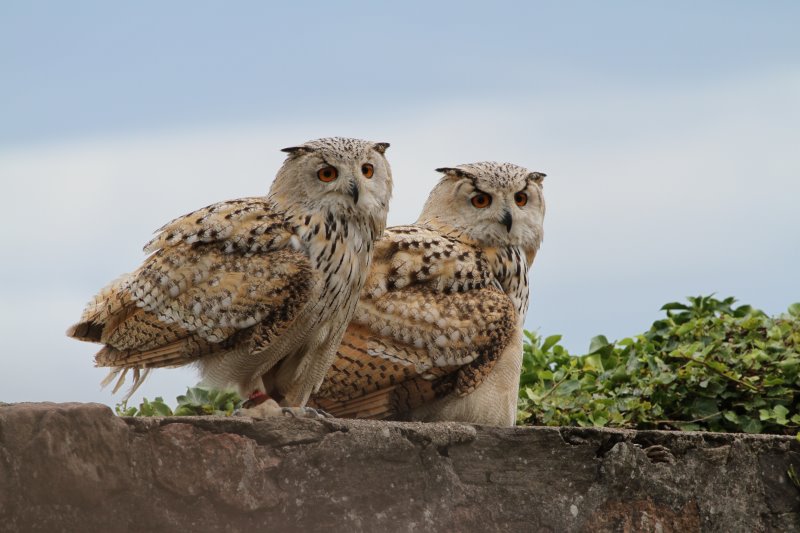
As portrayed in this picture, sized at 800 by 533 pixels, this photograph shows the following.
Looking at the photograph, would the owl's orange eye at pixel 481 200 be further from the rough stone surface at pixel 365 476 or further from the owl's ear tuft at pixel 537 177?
the rough stone surface at pixel 365 476

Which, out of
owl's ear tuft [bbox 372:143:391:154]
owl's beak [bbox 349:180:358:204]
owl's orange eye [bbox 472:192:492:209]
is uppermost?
owl's ear tuft [bbox 372:143:391:154]

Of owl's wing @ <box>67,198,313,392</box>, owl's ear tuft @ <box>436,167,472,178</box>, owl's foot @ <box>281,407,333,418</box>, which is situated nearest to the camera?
owl's foot @ <box>281,407,333,418</box>

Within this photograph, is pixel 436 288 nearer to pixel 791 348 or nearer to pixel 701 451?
pixel 701 451

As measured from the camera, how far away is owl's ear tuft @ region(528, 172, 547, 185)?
5.52 metres

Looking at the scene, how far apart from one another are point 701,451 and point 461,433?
120cm

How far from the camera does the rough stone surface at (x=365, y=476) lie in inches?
139

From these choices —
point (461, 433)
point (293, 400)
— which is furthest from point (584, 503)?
point (293, 400)

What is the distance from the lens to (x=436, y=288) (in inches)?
206

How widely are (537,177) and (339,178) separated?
56.7 inches

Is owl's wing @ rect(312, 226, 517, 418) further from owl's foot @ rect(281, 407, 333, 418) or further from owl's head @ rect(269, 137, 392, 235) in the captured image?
owl's foot @ rect(281, 407, 333, 418)

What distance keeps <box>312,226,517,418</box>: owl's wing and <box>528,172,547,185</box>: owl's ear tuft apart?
65 cm

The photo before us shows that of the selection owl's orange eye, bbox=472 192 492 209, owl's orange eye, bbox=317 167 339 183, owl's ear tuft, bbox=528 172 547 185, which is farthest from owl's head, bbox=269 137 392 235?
owl's ear tuft, bbox=528 172 547 185

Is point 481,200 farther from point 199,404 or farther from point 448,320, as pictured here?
point 199,404

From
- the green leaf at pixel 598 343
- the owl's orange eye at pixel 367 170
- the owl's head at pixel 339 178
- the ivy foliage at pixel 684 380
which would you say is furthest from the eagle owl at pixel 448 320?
the green leaf at pixel 598 343
